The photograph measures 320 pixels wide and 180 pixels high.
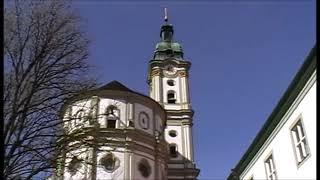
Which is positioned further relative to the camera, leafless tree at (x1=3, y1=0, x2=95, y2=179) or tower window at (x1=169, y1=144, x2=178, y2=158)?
tower window at (x1=169, y1=144, x2=178, y2=158)

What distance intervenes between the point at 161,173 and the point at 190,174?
511 inches

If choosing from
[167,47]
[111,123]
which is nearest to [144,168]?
[111,123]

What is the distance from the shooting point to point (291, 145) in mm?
18656

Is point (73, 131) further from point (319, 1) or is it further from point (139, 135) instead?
point (139, 135)

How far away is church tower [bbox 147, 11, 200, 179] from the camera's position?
183 ft

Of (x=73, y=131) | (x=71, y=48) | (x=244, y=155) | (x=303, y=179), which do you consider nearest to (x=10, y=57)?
(x=71, y=48)

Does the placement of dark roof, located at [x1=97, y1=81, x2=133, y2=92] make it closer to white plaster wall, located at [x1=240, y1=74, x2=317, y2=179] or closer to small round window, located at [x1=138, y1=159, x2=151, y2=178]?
small round window, located at [x1=138, y1=159, x2=151, y2=178]

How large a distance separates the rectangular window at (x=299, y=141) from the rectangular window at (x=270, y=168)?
9.54ft

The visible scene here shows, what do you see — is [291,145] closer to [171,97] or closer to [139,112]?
[139,112]

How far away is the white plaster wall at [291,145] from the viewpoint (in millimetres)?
16422

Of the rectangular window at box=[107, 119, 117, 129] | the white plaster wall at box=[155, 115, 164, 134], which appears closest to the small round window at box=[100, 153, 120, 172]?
the rectangular window at box=[107, 119, 117, 129]

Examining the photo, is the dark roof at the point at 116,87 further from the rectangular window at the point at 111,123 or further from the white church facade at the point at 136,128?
the rectangular window at the point at 111,123

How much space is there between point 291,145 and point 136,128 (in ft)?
80.8

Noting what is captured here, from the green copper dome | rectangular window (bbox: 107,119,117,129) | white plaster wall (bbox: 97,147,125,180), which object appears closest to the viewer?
white plaster wall (bbox: 97,147,125,180)
